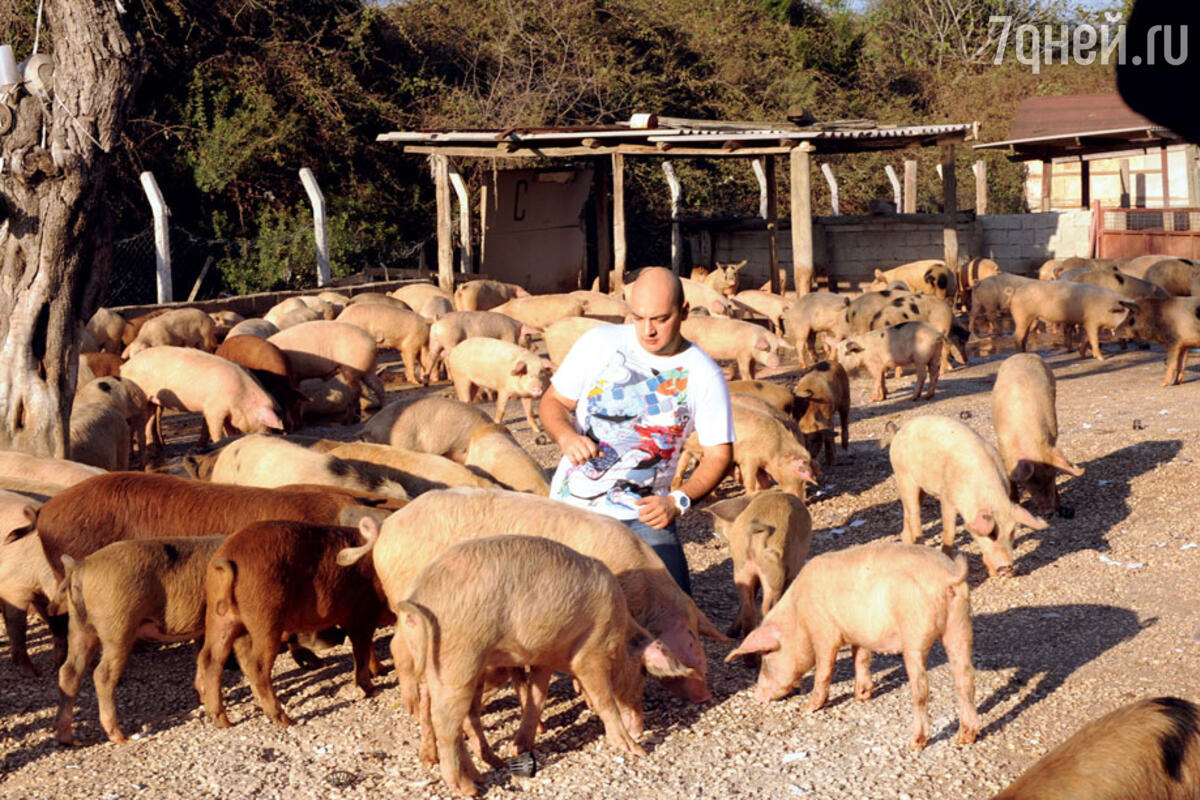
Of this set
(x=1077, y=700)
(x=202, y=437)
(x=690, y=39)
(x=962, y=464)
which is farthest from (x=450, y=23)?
(x=1077, y=700)

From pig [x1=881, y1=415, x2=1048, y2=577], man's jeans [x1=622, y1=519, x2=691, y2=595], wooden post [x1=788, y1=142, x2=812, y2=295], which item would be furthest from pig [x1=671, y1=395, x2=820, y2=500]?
wooden post [x1=788, y1=142, x2=812, y2=295]

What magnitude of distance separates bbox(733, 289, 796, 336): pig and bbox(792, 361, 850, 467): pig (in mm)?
6873

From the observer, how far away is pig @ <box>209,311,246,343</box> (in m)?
14.2

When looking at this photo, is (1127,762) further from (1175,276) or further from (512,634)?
(1175,276)

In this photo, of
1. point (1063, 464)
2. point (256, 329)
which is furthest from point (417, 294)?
point (1063, 464)

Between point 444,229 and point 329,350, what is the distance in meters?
7.64

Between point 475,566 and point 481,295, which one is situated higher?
point 481,295

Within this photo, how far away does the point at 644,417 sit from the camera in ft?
16.6

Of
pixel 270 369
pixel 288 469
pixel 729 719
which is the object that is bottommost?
pixel 729 719

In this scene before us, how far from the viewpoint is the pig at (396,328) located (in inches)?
539

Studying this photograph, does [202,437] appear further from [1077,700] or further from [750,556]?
[1077,700]

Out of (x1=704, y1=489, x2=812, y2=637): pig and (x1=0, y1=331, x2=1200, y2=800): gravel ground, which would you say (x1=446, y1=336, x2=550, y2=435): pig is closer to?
(x1=0, y1=331, x2=1200, y2=800): gravel ground

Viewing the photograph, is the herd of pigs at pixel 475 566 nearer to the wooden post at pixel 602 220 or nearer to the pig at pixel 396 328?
the pig at pixel 396 328

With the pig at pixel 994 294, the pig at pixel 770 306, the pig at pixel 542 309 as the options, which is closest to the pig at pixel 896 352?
the pig at pixel 542 309
